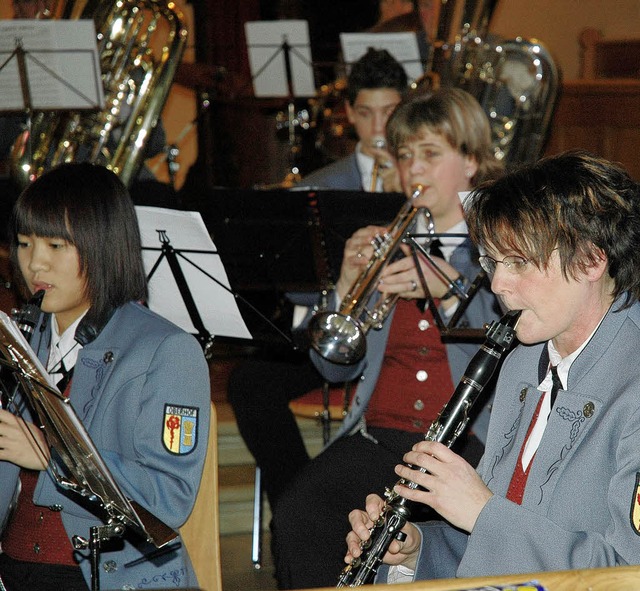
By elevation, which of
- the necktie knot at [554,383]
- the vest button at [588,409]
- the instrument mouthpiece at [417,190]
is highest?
the instrument mouthpiece at [417,190]

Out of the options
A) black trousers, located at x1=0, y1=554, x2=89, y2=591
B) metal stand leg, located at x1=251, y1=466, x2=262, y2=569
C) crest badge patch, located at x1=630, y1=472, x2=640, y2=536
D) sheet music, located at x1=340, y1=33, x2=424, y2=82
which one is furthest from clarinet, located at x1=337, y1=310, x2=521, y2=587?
sheet music, located at x1=340, y1=33, x2=424, y2=82

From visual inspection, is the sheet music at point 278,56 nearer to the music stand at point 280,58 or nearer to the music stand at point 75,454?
the music stand at point 280,58

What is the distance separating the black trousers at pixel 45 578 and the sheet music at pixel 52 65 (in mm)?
1994

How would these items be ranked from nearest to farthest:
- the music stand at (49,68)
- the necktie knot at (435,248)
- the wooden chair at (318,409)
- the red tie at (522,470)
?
the red tie at (522,470) → the necktie knot at (435,248) → the wooden chair at (318,409) → the music stand at (49,68)

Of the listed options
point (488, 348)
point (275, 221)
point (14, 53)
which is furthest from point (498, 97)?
point (488, 348)

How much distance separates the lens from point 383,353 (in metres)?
2.83

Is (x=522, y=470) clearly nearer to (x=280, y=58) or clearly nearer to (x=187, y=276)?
(x=187, y=276)

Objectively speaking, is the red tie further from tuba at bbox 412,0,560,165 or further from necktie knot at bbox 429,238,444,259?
tuba at bbox 412,0,560,165

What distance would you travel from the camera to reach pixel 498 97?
427cm

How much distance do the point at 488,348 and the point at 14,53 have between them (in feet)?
8.08

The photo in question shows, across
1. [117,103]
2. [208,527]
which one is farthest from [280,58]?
[208,527]

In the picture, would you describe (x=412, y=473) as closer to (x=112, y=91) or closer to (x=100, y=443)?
(x=100, y=443)

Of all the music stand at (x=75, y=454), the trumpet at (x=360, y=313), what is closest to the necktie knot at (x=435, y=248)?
the trumpet at (x=360, y=313)

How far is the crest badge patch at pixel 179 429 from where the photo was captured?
204 cm
